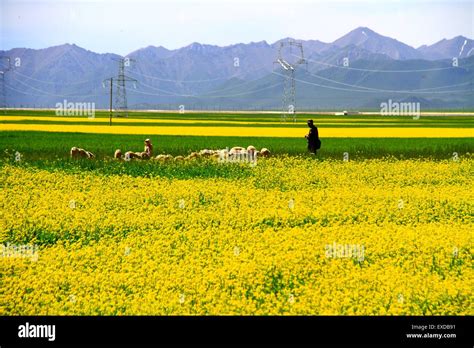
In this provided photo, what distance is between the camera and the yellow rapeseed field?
11078 millimetres

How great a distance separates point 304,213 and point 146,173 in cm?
1233

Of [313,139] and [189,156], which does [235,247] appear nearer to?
[313,139]

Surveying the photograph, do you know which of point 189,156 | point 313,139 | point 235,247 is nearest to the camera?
point 235,247

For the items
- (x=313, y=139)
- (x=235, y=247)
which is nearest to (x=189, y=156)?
(x=313, y=139)

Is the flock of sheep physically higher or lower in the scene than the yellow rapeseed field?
higher

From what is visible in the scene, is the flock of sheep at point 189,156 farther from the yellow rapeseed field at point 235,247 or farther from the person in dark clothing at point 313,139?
the yellow rapeseed field at point 235,247

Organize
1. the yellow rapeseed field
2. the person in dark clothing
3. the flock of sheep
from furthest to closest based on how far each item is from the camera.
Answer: the flock of sheep
the person in dark clothing
the yellow rapeseed field

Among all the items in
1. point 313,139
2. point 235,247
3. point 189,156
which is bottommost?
point 235,247

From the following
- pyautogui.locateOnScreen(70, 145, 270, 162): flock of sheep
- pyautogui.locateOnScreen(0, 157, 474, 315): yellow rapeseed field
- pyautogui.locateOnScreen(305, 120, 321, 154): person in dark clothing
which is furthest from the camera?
pyautogui.locateOnScreen(70, 145, 270, 162): flock of sheep

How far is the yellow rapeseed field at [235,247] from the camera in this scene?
11.1m

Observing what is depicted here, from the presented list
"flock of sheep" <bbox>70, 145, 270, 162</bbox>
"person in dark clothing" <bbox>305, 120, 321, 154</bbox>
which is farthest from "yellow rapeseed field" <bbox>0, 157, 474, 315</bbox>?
"flock of sheep" <bbox>70, 145, 270, 162</bbox>

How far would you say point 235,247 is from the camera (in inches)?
568

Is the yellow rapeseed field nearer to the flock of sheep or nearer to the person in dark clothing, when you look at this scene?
the person in dark clothing

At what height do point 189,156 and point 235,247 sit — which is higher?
point 189,156
